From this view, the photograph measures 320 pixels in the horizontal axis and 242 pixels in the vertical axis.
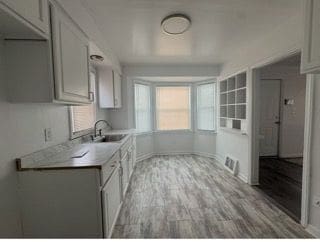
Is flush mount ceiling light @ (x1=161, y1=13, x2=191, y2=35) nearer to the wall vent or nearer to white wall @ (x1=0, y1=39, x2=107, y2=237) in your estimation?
white wall @ (x1=0, y1=39, x2=107, y2=237)

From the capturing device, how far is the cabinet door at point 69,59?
4.84ft

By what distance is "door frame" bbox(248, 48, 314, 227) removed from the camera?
208 cm

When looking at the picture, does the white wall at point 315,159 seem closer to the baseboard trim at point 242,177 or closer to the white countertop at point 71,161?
the baseboard trim at point 242,177

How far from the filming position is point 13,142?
1.45 metres

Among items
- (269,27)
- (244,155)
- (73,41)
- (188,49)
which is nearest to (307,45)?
(269,27)

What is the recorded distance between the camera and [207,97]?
525 cm

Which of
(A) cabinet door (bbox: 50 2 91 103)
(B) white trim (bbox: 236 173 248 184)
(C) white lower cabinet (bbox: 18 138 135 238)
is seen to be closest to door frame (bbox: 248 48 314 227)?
(B) white trim (bbox: 236 173 248 184)

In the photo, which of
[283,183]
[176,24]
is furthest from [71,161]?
[283,183]

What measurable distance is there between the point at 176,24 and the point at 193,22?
0.22 metres

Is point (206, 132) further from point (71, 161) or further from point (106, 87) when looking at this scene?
point (71, 161)

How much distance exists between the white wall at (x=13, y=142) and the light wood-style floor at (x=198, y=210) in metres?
1.03

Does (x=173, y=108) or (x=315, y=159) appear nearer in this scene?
(x=315, y=159)

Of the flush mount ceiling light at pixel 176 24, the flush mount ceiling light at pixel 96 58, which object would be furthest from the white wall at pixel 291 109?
the flush mount ceiling light at pixel 96 58

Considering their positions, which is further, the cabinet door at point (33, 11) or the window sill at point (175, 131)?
the window sill at point (175, 131)
